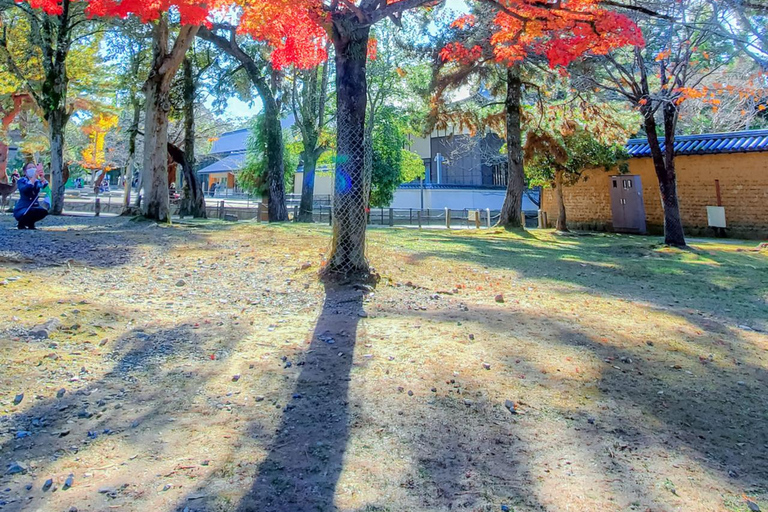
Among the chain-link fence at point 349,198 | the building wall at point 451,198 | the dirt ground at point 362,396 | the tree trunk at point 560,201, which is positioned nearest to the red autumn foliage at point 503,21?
the chain-link fence at point 349,198

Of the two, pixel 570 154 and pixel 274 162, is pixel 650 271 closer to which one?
pixel 570 154

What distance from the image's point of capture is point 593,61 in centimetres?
1263

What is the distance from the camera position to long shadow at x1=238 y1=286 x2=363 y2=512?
2.16m

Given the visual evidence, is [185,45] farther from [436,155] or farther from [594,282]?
[436,155]

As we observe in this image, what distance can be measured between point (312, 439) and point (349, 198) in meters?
3.36

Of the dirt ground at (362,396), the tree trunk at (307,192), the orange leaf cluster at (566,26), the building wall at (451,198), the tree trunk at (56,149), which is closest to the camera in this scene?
the dirt ground at (362,396)

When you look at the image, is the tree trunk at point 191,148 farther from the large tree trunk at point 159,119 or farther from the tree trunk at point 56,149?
the large tree trunk at point 159,119

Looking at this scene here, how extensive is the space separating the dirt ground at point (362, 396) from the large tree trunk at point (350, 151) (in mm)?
623

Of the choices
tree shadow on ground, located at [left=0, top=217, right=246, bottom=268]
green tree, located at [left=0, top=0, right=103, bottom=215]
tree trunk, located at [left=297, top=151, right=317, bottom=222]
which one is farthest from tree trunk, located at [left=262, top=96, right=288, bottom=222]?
tree shadow on ground, located at [left=0, top=217, right=246, bottom=268]

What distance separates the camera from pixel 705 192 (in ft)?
54.4

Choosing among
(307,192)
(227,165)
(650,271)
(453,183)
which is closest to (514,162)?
(650,271)

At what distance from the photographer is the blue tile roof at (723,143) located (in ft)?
50.0

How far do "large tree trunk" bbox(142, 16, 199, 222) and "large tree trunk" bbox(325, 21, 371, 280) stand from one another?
707 centimetres

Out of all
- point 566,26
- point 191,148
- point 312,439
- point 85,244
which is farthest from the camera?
point 191,148
